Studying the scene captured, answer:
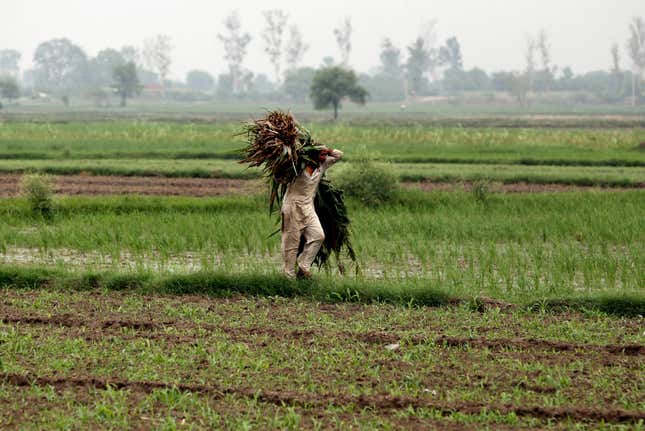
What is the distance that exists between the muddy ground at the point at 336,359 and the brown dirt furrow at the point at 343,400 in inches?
0.4

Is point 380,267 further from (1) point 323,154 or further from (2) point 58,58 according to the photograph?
(2) point 58,58

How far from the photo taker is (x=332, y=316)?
895cm

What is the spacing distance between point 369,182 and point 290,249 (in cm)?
744

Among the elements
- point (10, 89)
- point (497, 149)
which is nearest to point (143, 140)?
point (497, 149)

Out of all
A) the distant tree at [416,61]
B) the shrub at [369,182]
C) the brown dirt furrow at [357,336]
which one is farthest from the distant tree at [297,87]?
the brown dirt furrow at [357,336]

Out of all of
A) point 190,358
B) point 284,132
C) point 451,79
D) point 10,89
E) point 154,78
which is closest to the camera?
point 190,358

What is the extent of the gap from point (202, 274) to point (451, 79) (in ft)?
496

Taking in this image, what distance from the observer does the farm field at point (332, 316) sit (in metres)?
6.45

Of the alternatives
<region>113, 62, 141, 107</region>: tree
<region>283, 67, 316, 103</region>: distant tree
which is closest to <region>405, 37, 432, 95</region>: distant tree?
<region>283, 67, 316, 103</region>: distant tree

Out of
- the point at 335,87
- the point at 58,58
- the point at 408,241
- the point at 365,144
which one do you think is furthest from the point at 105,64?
the point at 408,241

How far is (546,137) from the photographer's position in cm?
3741

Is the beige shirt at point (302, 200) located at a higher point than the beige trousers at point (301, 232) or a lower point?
higher

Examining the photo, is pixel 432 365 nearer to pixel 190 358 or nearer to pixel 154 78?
pixel 190 358

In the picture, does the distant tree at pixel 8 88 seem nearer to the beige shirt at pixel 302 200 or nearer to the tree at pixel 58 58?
the tree at pixel 58 58
